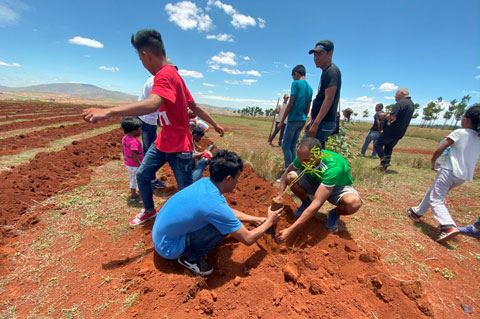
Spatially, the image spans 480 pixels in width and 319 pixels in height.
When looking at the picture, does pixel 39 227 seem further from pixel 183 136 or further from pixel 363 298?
pixel 363 298

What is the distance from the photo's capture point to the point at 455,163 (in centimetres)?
290

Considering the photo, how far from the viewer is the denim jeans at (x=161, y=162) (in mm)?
2400

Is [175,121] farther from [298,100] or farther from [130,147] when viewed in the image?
[298,100]

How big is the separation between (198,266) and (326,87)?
3091 mm

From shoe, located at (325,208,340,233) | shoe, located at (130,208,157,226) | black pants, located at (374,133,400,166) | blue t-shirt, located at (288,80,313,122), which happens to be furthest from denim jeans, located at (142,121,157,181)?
black pants, located at (374,133,400,166)

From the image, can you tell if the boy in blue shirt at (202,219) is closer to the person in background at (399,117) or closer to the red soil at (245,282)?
the red soil at (245,282)

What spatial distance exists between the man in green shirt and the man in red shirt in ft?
4.39

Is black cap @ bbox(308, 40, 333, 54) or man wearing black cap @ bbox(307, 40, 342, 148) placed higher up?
black cap @ bbox(308, 40, 333, 54)

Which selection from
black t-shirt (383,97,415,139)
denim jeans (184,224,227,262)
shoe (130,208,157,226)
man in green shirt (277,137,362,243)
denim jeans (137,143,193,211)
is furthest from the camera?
black t-shirt (383,97,415,139)

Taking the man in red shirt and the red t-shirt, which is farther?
the red t-shirt

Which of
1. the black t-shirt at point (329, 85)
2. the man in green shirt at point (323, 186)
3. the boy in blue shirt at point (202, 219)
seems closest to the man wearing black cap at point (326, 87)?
the black t-shirt at point (329, 85)

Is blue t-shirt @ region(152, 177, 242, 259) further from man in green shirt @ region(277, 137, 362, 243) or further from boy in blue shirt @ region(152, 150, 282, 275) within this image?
man in green shirt @ region(277, 137, 362, 243)

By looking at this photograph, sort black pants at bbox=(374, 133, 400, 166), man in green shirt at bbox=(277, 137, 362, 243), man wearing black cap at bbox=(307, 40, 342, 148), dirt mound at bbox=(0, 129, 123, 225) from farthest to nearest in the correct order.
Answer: black pants at bbox=(374, 133, 400, 166), man wearing black cap at bbox=(307, 40, 342, 148), dirt mound at bbox=(0, 129, 123, 225), man in green shirt at bbox=(277, 137, 362, 243)

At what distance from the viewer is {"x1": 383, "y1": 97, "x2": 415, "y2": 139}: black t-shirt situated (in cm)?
521
